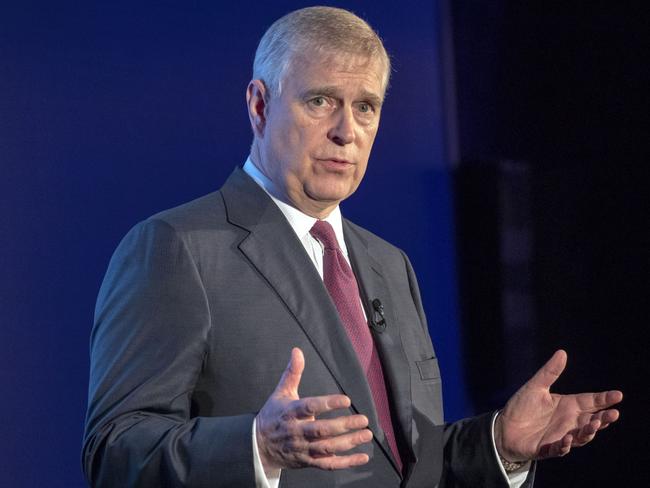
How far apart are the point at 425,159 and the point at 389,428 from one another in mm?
1318

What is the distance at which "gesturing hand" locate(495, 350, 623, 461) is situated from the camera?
1.83 m

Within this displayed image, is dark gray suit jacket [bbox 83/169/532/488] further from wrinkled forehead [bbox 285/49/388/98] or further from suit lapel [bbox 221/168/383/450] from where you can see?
wrinkled forehead [bbox 285/49/388/98]

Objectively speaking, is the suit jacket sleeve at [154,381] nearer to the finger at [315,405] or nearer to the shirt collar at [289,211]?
the finger at [315,405]

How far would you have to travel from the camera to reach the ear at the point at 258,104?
6.45 ft

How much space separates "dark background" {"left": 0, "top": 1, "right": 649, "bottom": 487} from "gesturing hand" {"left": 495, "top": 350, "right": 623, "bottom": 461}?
2.98ft

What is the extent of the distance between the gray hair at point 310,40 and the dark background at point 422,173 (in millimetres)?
619

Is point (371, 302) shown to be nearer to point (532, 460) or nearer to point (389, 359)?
point (389, 359)

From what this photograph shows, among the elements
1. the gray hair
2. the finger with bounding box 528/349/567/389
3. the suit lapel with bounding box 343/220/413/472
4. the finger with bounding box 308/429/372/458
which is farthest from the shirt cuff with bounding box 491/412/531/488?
the gray hair

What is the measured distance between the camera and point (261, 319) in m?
1.73

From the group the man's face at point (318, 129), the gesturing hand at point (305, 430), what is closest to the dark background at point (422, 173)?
the man's face at point (318, 129)

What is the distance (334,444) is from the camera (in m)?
1.31

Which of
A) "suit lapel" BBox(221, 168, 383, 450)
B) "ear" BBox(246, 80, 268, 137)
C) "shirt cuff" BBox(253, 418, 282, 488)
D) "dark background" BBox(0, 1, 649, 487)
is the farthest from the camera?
"dark background" BBox(0, 1, 649, 487)

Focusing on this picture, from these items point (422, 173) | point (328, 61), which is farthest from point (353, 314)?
point (422, 173)

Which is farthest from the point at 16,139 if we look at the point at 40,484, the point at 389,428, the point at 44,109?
the point at 389,428
